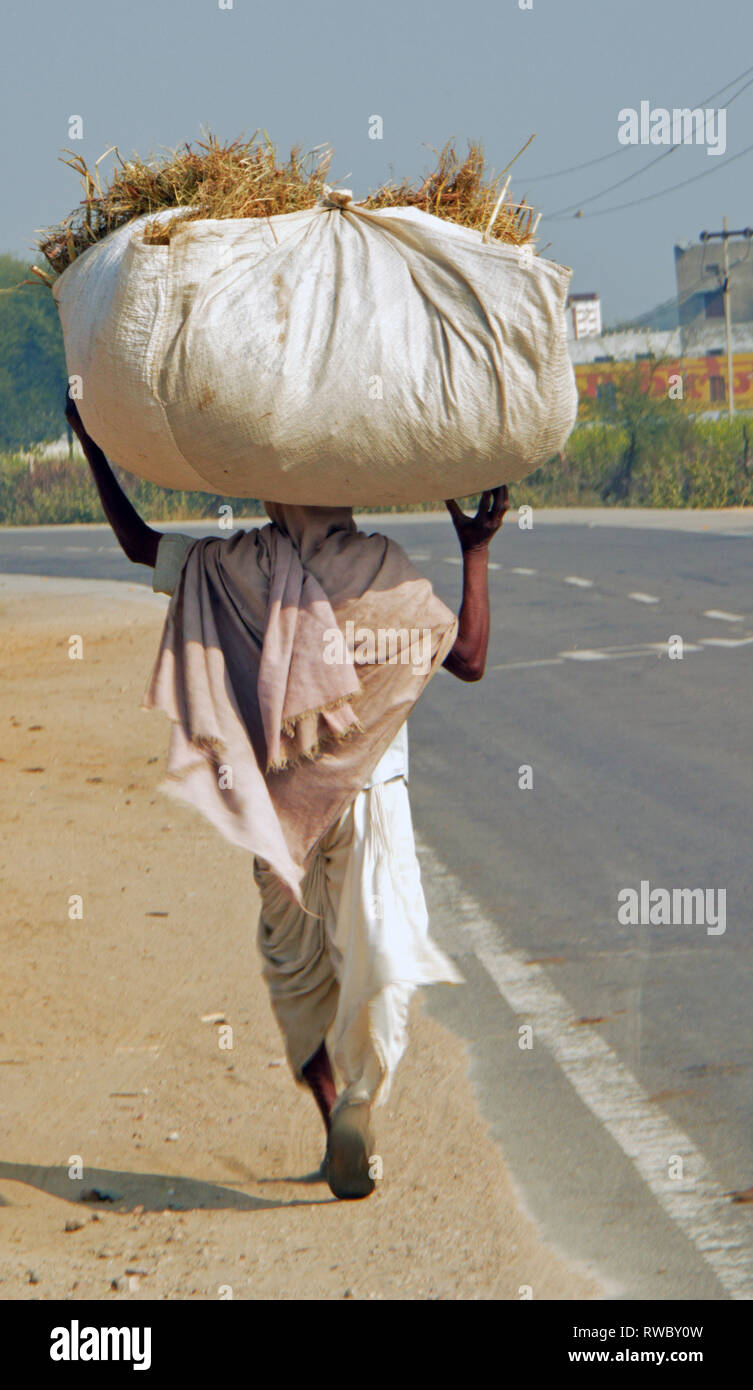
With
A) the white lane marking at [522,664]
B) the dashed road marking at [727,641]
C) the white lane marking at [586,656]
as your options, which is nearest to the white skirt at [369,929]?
the white lane marking at [522,664]

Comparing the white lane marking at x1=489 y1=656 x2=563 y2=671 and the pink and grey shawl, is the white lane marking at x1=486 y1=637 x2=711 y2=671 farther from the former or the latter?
the pink and grey shawl

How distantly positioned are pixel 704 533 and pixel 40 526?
84.3 feet

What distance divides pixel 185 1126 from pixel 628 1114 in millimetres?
1203

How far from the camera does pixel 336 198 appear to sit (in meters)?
3.79

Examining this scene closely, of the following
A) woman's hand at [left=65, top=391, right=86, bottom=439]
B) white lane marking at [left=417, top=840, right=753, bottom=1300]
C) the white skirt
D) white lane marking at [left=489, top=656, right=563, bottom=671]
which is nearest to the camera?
white lane marking at [left=417, top=840, right=753, bottom=1300]

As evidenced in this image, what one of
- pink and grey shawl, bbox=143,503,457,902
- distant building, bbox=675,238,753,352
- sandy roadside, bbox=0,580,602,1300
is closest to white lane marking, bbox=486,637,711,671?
sandy roadside, bbox=0,580,602,1300

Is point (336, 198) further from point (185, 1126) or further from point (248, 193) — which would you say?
point (185, 1126)

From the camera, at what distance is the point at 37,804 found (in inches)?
351

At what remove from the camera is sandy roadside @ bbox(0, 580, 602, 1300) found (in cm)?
361

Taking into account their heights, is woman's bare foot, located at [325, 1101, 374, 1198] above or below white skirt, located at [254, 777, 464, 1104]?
below

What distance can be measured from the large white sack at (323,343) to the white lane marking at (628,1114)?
183 cm

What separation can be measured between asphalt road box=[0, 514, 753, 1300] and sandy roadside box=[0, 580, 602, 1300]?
20cm

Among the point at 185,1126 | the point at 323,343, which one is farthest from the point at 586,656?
Answer: the point at 323,343

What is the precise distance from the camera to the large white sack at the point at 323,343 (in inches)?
142
